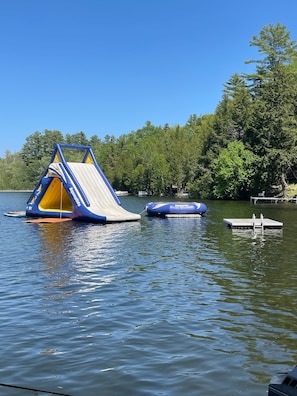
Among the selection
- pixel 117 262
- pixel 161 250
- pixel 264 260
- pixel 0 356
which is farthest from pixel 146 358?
pixel 161 250

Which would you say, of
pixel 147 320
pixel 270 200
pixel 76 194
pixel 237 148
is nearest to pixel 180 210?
pixel 76 194

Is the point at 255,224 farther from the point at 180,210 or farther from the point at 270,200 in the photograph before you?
the point at 270,200

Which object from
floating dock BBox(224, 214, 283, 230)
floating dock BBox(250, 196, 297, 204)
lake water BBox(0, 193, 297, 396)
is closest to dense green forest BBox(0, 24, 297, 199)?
floating dock BBox(250, 196, 297, 204)

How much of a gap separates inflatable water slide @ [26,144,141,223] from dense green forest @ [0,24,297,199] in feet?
100.0

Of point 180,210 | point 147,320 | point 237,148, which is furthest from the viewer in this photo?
point 237,148

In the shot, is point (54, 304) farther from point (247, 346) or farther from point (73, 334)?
point (247, 346)

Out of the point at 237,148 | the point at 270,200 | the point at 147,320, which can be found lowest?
the point at 147,320

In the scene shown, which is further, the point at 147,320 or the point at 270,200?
the point at 270,200

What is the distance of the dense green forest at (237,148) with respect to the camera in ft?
187

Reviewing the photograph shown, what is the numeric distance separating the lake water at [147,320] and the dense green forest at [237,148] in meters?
41.9

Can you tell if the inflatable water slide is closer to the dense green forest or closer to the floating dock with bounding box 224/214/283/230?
the floating dock with bounding box 224/214/283/230

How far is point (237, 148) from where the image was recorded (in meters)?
64.9

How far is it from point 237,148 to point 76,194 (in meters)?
40.1

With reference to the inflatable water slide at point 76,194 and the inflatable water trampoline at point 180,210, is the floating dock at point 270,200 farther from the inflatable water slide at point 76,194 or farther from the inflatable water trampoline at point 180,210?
the inflatable water slide at point 76,194
